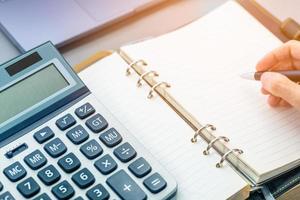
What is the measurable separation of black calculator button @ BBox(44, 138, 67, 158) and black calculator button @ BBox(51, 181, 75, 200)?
3cm

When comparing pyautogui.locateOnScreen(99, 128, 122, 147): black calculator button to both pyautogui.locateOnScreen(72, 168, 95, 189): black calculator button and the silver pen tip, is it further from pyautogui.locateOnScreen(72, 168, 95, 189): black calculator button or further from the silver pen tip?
the silver pen tip

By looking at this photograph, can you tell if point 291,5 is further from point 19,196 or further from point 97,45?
point 19,196

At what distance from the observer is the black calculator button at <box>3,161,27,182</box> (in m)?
0.52

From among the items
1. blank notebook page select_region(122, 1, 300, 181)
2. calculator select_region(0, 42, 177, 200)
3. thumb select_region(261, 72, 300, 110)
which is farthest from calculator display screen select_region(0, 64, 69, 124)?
thumb select_region(261, 72, 300, 110)

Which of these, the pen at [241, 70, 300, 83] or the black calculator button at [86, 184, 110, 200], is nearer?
the black calculator button at [86, 184, 110, 200]

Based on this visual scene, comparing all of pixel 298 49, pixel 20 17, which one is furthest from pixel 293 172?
pixel 20 17

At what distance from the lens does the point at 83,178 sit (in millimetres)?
524

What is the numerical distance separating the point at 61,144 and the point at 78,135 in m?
0.02

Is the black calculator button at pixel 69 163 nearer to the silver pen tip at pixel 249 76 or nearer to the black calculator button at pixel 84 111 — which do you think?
the black calculator button at pixel 84 111

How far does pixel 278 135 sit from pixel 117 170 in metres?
0.18

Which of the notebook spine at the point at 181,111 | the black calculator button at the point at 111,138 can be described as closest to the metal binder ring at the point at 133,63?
the notebook spine at the point at 181,111

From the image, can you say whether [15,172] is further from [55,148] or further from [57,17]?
[57,17]

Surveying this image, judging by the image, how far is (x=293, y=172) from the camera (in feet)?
1.91

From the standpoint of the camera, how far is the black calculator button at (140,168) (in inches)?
21.0
